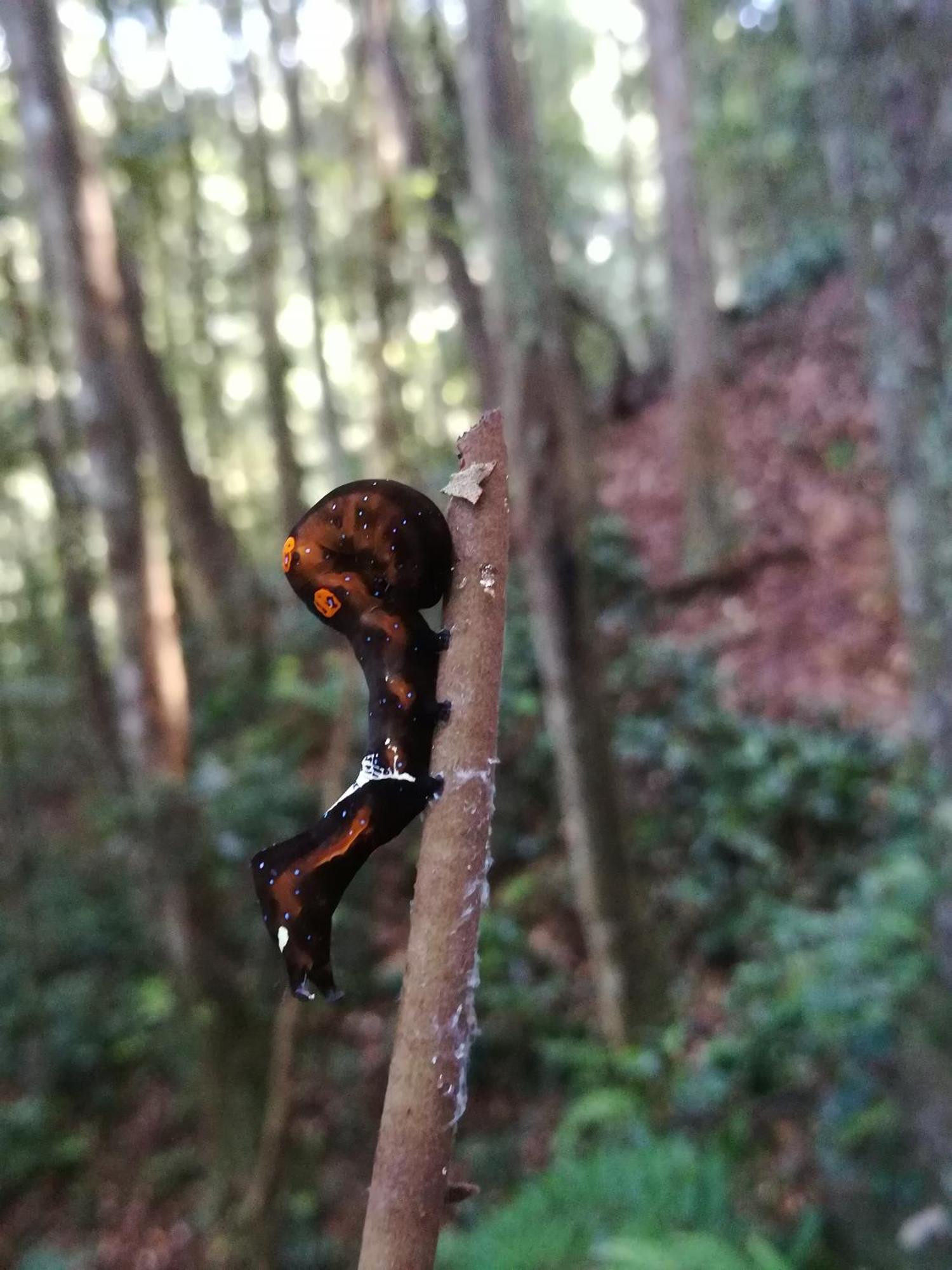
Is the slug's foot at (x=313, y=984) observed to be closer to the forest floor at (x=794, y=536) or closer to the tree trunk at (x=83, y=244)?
the tree trunk at (x=83, y=244)

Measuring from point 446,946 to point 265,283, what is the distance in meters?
12.3

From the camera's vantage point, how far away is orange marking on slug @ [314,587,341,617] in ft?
5.05

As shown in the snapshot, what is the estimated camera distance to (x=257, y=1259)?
5508 millimetres

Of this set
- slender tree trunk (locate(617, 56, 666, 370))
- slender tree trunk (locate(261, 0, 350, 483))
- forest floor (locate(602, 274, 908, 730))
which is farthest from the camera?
slender tree trunk (locate(617, 56, 666, 370))

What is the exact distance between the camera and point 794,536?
11.1 m

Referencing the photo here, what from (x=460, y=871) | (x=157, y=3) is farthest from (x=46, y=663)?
(x=460, y=871)

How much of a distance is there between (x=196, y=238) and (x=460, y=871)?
13.3m

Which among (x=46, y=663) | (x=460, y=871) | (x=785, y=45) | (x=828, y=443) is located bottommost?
(x=460, y=871)

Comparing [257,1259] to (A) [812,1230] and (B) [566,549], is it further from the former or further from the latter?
(B) [566,549]

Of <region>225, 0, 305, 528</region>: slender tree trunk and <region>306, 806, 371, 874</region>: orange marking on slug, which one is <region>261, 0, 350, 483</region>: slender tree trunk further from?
<region>306, 806, 371, 874</region>: orange marking on slug

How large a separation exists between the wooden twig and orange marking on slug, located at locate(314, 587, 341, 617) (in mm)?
604

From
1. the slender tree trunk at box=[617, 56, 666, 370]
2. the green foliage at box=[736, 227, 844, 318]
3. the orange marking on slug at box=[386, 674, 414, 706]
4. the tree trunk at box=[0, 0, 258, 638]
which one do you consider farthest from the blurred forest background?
the slender tree trunk at box=[617, 56, 666, 370]

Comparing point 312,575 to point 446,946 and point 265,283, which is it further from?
point 265,283

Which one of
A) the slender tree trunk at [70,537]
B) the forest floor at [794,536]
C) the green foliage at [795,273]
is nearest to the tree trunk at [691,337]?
the forest floor at [794,536]
